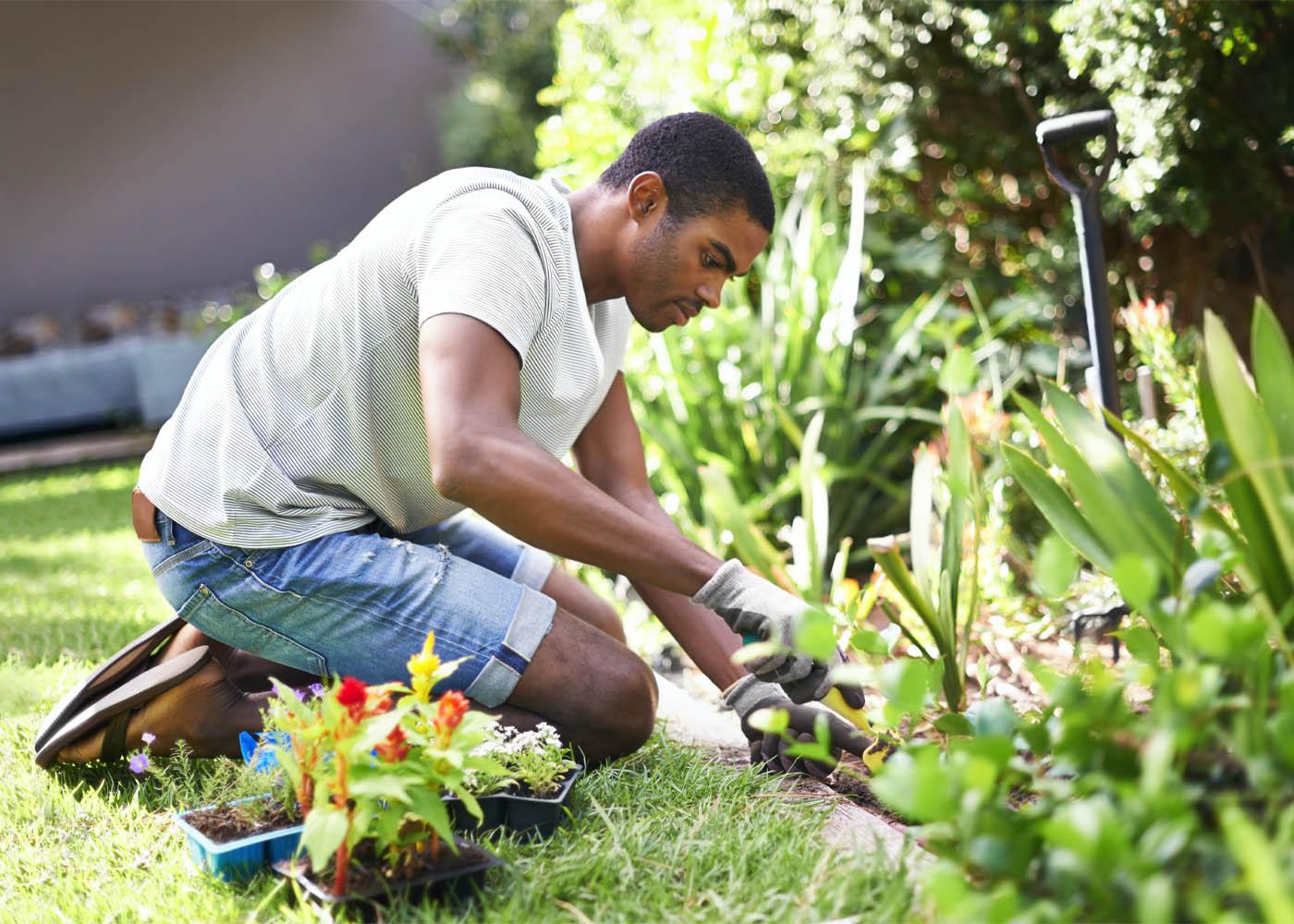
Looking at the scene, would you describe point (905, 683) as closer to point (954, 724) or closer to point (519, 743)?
point (954, 724)

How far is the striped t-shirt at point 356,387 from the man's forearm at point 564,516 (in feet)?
0.99

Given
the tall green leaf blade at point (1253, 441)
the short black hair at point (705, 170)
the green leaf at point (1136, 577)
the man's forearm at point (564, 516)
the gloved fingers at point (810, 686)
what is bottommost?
the gloved fingers at point (810, 686)

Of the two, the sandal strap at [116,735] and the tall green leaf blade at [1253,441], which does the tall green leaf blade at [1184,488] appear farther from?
the sandal strap at [116,735]

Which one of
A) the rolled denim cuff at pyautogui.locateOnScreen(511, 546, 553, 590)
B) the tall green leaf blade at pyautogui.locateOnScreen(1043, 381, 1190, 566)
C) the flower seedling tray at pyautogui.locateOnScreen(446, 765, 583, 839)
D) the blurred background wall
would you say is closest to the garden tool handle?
the tall green leaf blade at pyautogui.locateOnScreen(1043, 381, 1190, 566)

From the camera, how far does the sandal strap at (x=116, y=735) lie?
2.15m

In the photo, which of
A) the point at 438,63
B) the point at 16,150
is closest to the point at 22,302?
the point at 16,150

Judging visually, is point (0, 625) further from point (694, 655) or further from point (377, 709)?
point (377, 709)

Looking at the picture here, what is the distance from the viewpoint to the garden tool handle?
2355 mm

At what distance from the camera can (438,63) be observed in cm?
1166

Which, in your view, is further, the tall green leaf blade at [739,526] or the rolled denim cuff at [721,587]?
the tall green leaf blade at [739,526]

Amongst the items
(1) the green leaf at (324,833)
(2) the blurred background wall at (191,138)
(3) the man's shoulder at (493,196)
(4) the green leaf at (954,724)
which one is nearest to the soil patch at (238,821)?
(1) the green leaf at (324,833)

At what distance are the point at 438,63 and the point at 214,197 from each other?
8.42ft

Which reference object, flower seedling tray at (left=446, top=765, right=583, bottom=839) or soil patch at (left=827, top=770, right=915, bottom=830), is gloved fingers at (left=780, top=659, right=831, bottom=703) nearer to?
soil patch at (left=827, top=770, right=915, bottom=830)

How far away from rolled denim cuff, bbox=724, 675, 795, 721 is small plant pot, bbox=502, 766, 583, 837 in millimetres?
483
